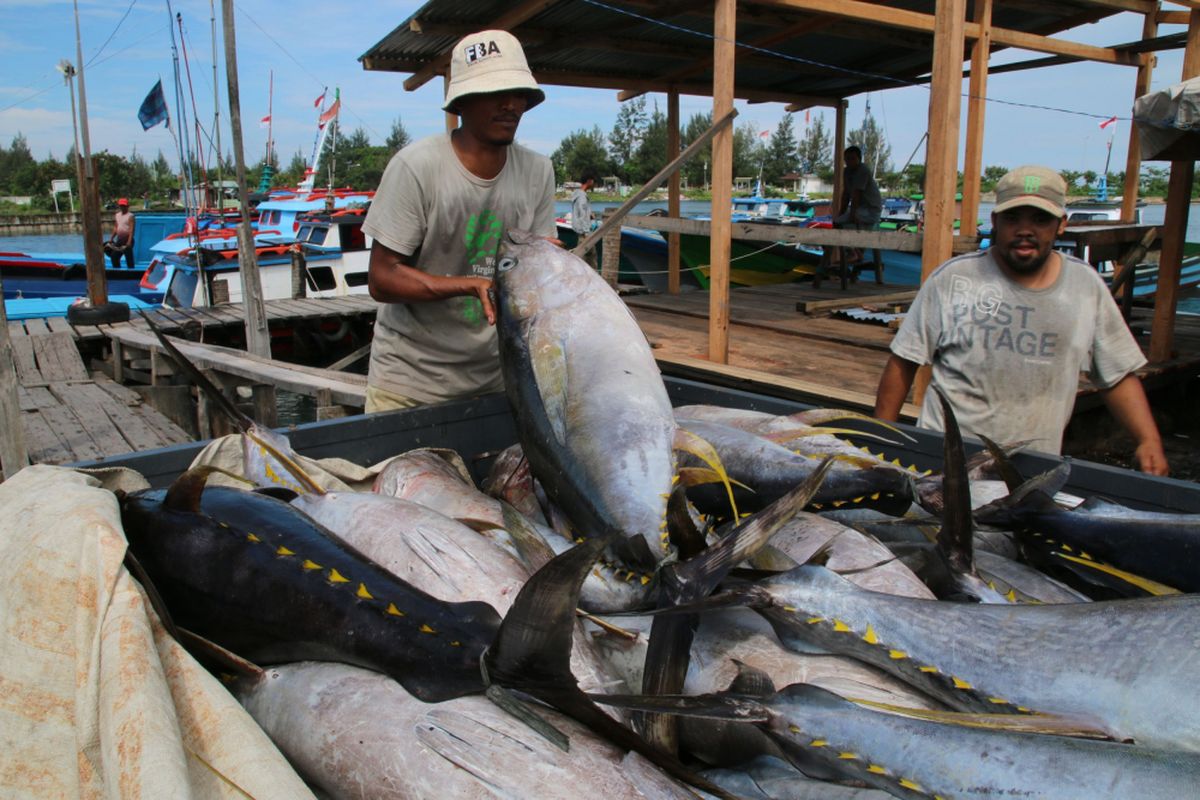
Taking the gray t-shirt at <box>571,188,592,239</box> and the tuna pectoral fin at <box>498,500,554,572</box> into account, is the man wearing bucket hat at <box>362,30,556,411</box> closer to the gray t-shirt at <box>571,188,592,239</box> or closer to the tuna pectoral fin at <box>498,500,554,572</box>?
the tuna pectoral fin at <box>498,500,554,572</box>

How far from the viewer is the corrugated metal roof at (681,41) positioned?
236 inches

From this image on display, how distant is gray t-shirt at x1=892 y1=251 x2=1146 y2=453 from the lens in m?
2.72

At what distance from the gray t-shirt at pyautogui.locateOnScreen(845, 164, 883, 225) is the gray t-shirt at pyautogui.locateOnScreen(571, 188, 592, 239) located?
420 cm

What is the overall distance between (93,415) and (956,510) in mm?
7312

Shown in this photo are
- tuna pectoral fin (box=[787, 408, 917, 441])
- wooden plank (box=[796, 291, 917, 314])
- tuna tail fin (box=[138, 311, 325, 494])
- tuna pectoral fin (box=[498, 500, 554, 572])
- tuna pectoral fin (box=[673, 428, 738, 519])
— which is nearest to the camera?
tuna pectoral fin (box=[498, 500, 554, 572])

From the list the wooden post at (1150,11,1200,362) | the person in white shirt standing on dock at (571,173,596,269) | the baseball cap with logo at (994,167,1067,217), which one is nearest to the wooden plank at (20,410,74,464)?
the baseball cap with logo at (994,167,1067,217)

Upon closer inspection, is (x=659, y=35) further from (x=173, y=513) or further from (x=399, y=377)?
(x=173, y=513)

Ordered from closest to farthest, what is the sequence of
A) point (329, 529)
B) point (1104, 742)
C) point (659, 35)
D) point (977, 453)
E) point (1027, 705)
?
point (1104, 742) → point (1027, 705) → point (329, 529) → point (977, 453) → point (659, 35)

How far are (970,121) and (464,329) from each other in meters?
4.74

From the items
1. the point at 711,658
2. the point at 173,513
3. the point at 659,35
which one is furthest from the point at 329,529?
the point at 659,35

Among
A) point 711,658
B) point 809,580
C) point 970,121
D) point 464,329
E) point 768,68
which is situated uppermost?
point 768,68

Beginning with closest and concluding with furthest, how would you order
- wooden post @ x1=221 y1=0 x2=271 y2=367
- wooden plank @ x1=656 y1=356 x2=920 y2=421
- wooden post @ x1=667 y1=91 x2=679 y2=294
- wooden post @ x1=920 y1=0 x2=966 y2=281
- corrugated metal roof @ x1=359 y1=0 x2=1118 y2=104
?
wooden plank @ x1=656 y1=356 x2=920 y2=421 < wooden post @ x1=920 y1=0 x2=966 y2=281 < corrugated metal roof @ x1=359 y1=0 x2=1118 y2=104 < wooden post @ x1=221 y1=0 x2=271 y2=367 < wooden post @ x1=667 y1=91 x2=679 y2=294

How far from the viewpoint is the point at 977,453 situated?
2.36 meters

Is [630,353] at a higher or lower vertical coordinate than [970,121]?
lower
